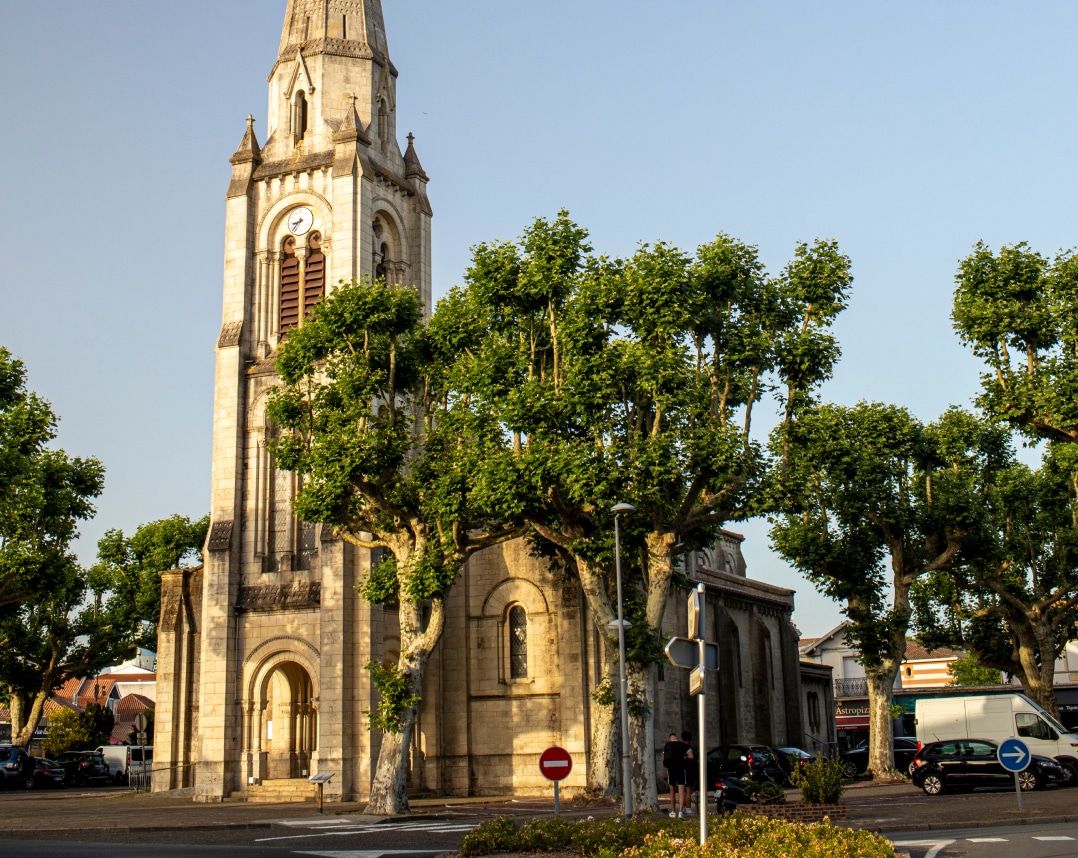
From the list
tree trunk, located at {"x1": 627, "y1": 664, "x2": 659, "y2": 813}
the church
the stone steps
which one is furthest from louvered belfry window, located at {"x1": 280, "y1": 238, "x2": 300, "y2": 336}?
tree trunk, located at {"x1": 627, "y1": 664, "x2": 659, "y2": 813}

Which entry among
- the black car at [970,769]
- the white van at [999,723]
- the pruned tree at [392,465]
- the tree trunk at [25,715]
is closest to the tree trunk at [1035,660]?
the white van at [999,723]

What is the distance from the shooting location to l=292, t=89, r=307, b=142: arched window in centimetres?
4381

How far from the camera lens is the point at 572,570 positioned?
3272cm

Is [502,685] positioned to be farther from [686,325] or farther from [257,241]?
[257,241]

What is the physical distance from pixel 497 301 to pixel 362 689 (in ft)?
43.5

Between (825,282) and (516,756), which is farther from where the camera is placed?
(516,756)

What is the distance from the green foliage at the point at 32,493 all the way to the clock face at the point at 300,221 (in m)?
10.9

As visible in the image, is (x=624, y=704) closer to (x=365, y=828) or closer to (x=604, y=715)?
(x=604, y=715)

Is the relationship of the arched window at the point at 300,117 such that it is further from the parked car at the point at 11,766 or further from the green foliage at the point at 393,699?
the parked car at the point at 11,766

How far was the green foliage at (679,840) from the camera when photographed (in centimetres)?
1451

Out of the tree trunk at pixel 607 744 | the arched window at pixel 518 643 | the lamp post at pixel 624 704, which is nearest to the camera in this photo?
the lamp post at pixel 624 704

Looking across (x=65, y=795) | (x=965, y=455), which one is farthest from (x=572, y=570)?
(x=65, y=795)

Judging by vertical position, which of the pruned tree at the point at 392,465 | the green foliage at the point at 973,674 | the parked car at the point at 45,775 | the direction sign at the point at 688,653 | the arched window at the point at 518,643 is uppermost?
the pruned tree at the point at 392,465

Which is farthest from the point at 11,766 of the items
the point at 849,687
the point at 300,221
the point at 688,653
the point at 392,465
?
the point at 849,687
